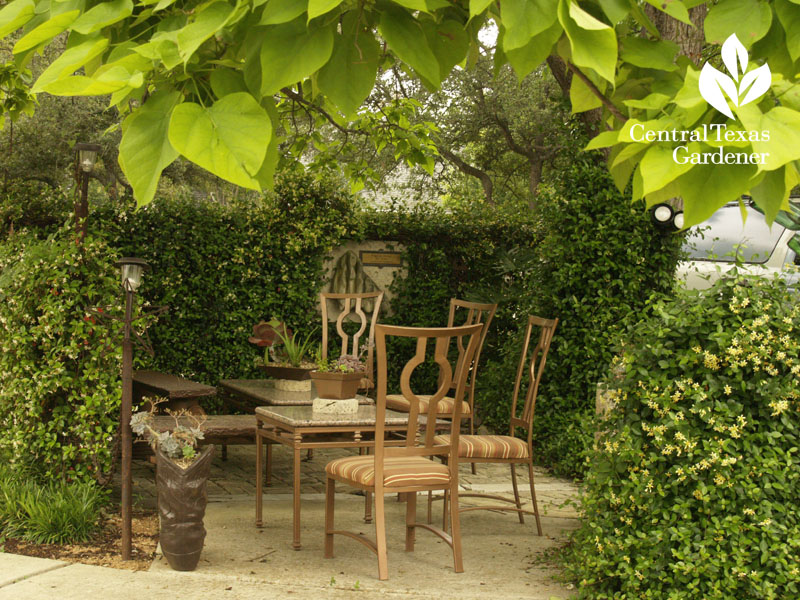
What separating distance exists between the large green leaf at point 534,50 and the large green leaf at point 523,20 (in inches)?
1.0

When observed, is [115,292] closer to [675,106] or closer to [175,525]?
[175,525]

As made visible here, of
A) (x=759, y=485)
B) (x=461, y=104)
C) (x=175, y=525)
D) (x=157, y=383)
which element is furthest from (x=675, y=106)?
(x=461, y=104)

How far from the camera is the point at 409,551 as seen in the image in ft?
13.6

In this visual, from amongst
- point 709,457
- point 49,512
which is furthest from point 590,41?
point 49,512

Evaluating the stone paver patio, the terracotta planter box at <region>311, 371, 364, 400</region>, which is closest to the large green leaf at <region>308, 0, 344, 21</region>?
the terracotta planter box at <region>311, 371, 364, 400</region>

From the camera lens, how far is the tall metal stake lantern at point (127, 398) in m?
3.91

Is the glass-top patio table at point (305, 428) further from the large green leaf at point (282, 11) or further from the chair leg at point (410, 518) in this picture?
the large green leaf at point (282, 11)

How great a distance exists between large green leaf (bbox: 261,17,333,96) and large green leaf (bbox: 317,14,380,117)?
111mm

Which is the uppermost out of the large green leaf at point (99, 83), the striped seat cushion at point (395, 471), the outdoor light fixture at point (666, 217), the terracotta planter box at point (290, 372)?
the outdoor light fixture at point (666, 217)

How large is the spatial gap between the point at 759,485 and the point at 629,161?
84.6 inches

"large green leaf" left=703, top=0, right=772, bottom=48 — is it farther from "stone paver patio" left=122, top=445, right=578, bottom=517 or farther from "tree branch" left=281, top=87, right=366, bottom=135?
"stone paver patio" left=122, top=445, right=578, bottom=517

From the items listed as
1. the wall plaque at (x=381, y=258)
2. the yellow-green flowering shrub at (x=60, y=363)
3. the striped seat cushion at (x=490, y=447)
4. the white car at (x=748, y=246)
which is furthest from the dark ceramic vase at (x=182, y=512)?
the wall plaque at (x=381, y=258)

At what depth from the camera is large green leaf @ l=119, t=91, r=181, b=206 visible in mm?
940

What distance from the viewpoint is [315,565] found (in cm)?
387
